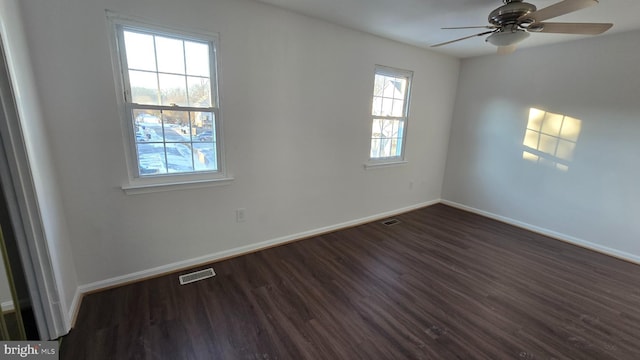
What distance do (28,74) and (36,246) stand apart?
41.5 inches

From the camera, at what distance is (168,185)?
7.34 ft

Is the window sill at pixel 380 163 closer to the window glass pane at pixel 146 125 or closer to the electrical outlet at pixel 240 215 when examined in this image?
the electrical outlet at pixel 240 215

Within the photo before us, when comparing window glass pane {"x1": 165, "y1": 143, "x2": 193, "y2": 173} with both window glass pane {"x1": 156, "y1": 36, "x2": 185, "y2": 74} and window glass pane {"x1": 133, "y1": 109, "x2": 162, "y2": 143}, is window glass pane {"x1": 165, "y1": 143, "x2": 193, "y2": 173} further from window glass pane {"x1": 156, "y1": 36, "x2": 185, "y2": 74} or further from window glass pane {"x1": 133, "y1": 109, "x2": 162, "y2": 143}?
window glass pane {"x1": 156, "y1": 36, "x2": 185, "y2": 74}

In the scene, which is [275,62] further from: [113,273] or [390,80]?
[113,273]

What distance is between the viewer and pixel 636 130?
2816 mm

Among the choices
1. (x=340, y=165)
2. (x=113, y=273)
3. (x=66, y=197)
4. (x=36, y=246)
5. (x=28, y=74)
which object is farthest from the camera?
(x=340, y=165)

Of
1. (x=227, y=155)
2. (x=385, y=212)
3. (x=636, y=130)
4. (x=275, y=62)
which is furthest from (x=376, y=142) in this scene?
(x=636, y=130)

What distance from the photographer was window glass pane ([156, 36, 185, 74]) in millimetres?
2062

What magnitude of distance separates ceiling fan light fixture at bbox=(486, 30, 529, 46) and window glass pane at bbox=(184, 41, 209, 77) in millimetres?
2477

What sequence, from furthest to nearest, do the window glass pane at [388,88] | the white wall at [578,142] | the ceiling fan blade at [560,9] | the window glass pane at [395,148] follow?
the window glass pane at [395,148]
the window glass pane at [388,88]
the white wall at [578,142]
the ceiling fan blade at [560,9]

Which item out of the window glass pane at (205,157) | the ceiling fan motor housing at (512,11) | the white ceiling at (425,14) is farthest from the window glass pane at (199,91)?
the ceiling fan motor housing at (512,11)

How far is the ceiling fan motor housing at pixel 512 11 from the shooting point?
1873mm

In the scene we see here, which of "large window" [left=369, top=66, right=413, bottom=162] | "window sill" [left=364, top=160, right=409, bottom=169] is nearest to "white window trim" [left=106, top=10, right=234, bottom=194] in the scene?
"window sill" [left=364, top=160, right=409, bottom=169]

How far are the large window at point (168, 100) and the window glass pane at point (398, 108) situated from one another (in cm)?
253
